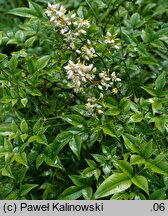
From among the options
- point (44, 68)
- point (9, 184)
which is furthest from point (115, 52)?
point (9, 184)

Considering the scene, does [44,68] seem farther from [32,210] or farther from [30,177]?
[32,210]

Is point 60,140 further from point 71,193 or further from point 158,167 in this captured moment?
point 158,167

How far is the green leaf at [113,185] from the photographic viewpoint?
180cm

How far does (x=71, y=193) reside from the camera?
2.03m

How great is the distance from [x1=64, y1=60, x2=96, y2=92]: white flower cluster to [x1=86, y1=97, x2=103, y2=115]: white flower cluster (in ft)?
0.24

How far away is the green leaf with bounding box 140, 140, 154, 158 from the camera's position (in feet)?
6.26

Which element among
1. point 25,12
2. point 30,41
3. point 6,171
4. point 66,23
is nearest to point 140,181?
point 6,171

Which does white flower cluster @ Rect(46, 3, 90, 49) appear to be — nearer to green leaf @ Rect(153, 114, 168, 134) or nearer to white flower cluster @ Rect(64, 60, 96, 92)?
white flower cluster @ Rect(64, 60, 96, 92)

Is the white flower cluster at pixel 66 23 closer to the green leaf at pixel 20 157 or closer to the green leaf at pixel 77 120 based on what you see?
the green leaf at pixel 77 120

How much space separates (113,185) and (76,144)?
0.96 feet

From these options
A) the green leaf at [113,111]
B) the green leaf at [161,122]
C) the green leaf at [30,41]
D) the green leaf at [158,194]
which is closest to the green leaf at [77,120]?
the green leaf at [113,111]

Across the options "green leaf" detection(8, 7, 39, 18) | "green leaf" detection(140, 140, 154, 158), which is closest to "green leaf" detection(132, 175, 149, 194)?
"green leaf" detection(140, 140, 154, 158)

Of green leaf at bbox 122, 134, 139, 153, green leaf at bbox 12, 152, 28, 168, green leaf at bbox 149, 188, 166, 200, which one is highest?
green leaf at bbox 122, 134, 139, 153

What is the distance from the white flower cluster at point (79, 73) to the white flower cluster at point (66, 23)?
20 centimetres
